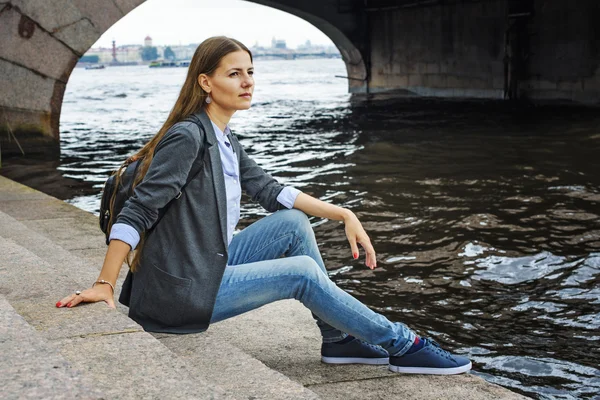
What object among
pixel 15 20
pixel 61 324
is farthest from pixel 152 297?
pixel 15 20

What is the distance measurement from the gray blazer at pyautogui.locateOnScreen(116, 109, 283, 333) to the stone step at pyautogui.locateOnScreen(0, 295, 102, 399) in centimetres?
63

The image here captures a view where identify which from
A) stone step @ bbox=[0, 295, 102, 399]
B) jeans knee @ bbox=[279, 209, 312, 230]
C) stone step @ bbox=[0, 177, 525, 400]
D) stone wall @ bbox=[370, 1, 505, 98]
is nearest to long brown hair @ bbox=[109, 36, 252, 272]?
stone step @ bbox=[0, 177, 525, 400]

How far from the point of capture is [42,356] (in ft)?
7.41

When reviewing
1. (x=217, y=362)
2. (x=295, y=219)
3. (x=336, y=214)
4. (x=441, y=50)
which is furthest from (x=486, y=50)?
(x=217, y=362)

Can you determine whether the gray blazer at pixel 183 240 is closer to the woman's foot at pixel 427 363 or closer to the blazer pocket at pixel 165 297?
the blazer pocket at pixel 165 297

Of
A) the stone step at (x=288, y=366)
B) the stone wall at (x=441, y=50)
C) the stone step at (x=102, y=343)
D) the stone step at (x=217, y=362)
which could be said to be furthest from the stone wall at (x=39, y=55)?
the stone wall at (x=441, y=50)

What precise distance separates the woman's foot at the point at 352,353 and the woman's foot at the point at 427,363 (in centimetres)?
10

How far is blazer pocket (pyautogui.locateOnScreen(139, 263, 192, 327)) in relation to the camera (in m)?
3.02

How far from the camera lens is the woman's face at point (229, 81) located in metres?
3.16

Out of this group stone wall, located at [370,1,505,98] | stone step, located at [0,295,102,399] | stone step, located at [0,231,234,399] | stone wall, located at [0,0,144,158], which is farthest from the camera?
stone wall, located at [370,1,505,98]

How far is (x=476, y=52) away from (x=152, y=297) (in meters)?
21.3

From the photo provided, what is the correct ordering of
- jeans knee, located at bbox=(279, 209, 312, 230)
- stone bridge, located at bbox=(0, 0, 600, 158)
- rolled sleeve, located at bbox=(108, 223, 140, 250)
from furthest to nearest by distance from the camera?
stone bridge, located at bbox=(0, 0, 600, 158), jeans knee, located at bbox=(279, 209, 312, 230), rolled sleeve, located at bbox=(108, 223, 140, 250)

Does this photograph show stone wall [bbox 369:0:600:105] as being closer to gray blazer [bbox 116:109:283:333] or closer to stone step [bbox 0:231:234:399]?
gray blazer [bbox 116:109:283:333]

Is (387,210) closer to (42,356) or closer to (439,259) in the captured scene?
(439,259)
